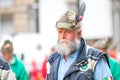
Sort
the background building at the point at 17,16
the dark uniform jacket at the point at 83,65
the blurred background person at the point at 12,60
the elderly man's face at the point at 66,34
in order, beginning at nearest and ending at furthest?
the dark uniform jacket at the point at 83,65
the elderly man's face at the point at 66,34
the blurred background person at the point at 12,60
the background building at the point at 17,16

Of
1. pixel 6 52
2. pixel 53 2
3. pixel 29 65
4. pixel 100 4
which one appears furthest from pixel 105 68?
pixel 53 2

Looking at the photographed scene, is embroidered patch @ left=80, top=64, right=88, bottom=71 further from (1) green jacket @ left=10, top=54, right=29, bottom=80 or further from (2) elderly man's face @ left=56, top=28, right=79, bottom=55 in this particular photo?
(1) green jacket @ left=10, top=54, right=29, bottom=80

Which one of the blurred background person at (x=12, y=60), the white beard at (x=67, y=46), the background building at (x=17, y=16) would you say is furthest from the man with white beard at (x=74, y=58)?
the background building at (x=17, y=16)

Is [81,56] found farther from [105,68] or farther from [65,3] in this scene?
[65,3]

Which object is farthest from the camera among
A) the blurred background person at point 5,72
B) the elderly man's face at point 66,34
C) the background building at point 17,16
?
the background building at point 17,16

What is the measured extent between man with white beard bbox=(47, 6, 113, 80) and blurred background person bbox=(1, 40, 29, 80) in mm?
2429

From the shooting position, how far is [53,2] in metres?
25.5

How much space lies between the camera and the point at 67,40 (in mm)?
6609

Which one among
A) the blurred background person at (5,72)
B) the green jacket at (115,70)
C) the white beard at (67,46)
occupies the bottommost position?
the green jacket at (115,70)

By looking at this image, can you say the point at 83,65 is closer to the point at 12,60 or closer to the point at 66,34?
the point at 66,34

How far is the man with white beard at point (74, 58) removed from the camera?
648 cm

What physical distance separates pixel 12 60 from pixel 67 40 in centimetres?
303

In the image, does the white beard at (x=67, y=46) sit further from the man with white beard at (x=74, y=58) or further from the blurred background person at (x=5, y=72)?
the blurred background person at (x=5, y=72)

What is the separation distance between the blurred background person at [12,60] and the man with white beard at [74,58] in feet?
7.97
